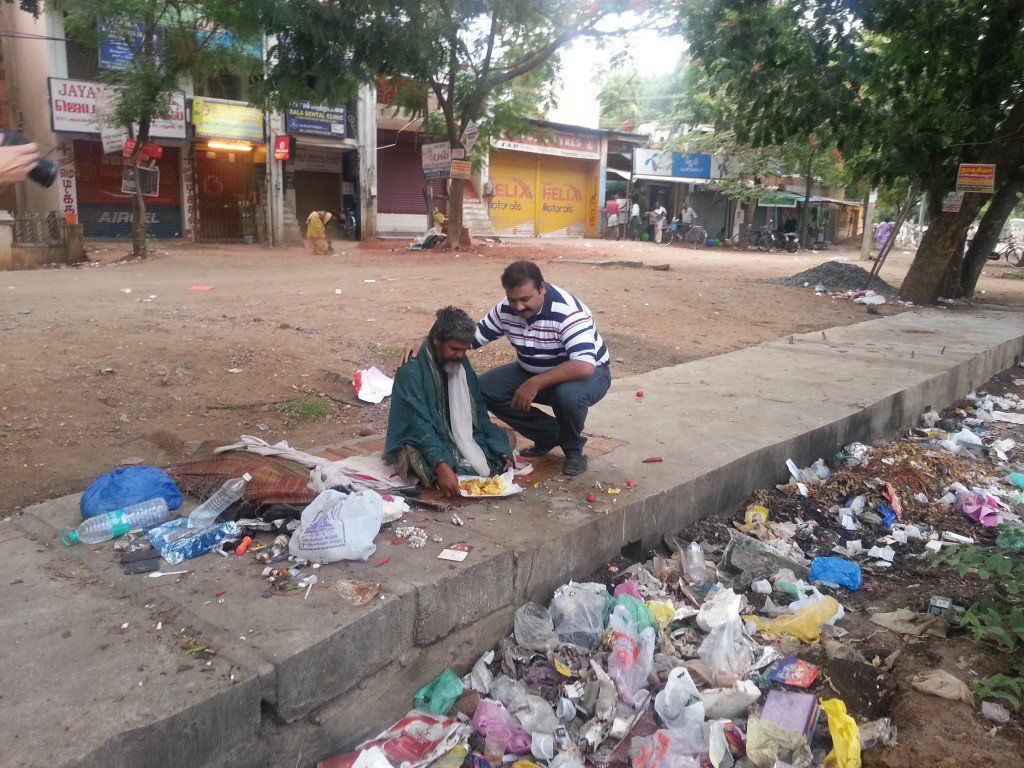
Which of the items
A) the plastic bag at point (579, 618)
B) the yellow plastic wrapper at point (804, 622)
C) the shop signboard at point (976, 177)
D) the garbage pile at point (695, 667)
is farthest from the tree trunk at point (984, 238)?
the plastic bag at point (579, 618)

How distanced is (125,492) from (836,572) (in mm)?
3089

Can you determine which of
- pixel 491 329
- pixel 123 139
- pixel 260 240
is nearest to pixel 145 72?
pixel 123 139

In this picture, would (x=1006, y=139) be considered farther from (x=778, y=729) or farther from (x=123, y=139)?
(x=123, y=139)

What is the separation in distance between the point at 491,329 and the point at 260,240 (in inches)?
766

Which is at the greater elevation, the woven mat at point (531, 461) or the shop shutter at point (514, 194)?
the shop shutter at point (514, 194)

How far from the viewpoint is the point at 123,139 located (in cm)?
1606

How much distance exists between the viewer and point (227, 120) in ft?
65.0

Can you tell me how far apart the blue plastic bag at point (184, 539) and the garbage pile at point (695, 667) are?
910mm

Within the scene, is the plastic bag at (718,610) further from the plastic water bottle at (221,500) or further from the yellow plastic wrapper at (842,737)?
the plastic water bottle at (221,500)

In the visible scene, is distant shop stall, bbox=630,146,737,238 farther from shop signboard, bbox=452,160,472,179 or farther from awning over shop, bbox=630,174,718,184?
shop signboard, bbox=452,160,472,179

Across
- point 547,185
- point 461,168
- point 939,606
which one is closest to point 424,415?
point 939,606

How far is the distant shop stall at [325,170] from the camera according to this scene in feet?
69.0

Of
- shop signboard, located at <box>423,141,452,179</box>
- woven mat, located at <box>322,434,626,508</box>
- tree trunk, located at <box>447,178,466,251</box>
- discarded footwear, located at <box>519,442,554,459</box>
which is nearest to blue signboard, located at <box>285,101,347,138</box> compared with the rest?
shop signboard, located at <box>423,141,452,179</box>

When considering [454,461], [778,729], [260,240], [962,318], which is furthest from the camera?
[260,240]
